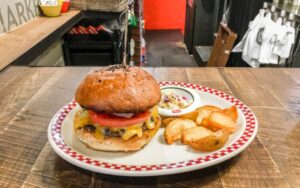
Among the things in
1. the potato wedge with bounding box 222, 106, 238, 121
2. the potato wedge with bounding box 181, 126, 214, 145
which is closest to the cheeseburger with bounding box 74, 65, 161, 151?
the potato wedge with bounding box 181, 126, 214, 145

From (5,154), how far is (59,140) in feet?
0.55

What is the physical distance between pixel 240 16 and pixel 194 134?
3.64 m

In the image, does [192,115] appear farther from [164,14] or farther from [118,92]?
[164,14]

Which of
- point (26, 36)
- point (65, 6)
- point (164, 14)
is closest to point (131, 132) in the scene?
point (26, 36)

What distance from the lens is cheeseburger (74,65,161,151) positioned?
0.84 metres

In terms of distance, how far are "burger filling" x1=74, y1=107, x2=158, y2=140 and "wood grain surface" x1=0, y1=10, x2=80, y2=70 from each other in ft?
3.08

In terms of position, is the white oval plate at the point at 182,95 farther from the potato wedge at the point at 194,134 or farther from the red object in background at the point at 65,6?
the red object in background at the point at 65,6

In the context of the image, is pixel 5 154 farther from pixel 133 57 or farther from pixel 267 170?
pixel 133 57

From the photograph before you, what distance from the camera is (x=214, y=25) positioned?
16.9ft

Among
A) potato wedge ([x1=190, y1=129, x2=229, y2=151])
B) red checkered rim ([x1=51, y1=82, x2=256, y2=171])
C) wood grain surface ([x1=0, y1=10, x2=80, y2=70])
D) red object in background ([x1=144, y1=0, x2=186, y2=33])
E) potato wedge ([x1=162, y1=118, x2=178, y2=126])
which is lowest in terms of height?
red object in background ([x1=144, y1=0, x2=186, y2=33])

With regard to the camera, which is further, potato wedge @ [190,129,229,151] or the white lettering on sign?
the white lettering on sign

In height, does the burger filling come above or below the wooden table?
above

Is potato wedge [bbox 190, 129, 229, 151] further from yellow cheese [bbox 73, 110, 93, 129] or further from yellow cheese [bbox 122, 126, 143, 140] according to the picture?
yellow cheese [bbox 73, 110, 93, 129]

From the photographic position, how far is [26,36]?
2.21 meters
